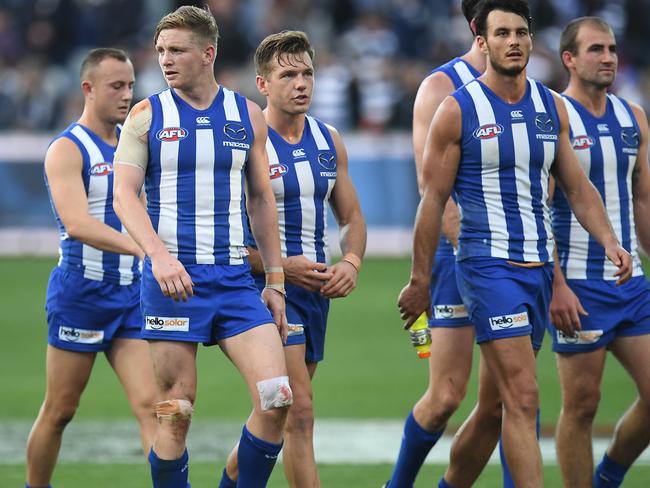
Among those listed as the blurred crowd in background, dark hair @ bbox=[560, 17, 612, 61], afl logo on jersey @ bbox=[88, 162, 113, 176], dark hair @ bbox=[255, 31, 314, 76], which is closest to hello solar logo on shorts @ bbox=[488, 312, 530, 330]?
dark hair @ bbox=[255, 31, 314, 76]

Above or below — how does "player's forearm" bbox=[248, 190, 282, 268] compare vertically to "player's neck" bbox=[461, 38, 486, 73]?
Result: below

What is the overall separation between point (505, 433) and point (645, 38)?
16.7 m

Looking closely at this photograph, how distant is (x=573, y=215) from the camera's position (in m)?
6.86

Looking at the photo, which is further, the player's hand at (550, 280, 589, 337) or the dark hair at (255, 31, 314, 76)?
the player's hand at (550, 280, 589, 337)

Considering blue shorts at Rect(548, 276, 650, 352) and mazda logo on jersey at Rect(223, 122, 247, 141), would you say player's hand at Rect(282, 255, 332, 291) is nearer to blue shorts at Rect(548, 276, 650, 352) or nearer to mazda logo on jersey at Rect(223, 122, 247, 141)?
mazda logo on jersey at Rect(223, 122, 247, 141)

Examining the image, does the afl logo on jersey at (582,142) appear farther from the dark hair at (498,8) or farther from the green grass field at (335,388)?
the green grass field at (335,388)

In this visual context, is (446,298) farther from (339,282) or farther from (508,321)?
(508,321)

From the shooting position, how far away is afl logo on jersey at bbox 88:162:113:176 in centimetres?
706

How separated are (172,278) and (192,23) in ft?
3.98

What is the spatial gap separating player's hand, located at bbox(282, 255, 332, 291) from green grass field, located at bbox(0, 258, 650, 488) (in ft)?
5.24

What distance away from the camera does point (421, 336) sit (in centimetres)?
684

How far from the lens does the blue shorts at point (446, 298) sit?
271 inches

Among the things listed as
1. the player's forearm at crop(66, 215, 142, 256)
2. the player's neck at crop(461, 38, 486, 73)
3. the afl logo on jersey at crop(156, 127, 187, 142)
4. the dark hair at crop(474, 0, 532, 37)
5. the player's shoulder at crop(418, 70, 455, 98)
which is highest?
the dark hair at crop(474, 0, 532, 37)

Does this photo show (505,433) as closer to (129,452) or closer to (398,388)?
(129,452)
